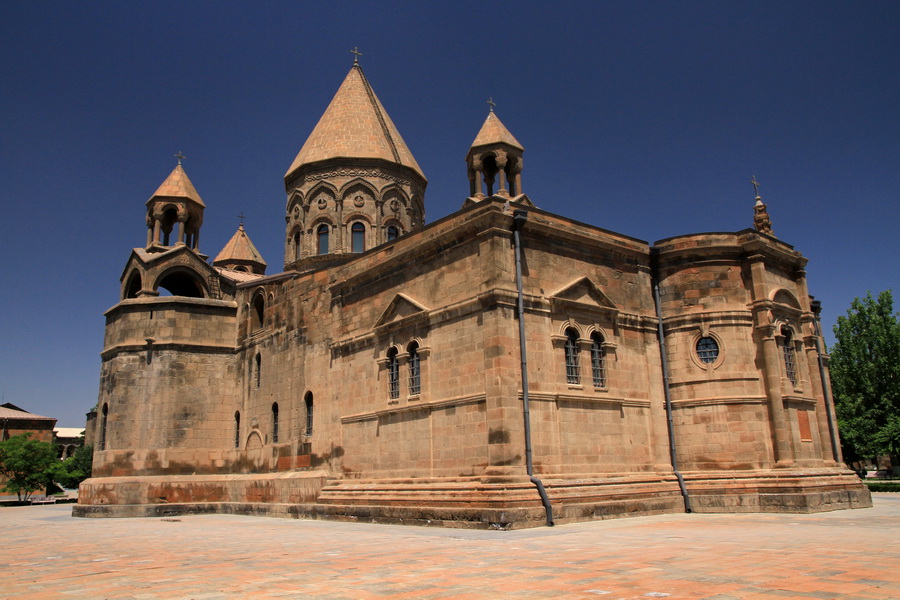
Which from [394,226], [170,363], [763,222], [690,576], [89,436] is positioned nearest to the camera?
[690,576]

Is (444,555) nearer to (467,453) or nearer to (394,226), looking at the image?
(467,453)

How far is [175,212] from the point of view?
30469mm

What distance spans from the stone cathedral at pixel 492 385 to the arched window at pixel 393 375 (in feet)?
0.22

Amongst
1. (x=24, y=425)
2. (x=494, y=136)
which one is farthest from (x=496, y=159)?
(x=24, y=425)

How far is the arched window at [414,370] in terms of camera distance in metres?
18.6

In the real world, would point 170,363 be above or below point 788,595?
above

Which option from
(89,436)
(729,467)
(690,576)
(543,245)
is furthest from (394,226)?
(89,436)

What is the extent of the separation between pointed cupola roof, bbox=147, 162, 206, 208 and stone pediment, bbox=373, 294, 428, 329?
14643 millimetres

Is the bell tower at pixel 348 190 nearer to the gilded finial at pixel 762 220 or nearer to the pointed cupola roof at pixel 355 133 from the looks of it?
the pointed cupola roof at pixel 355 133

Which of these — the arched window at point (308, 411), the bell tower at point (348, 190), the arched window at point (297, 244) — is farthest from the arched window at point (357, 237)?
the arched window at point (308, 411)

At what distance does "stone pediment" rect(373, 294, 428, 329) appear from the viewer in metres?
18.6

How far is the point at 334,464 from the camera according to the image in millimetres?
20891

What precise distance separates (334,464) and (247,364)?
25.5 ft

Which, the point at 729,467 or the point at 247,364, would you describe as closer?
the point at 729,467
